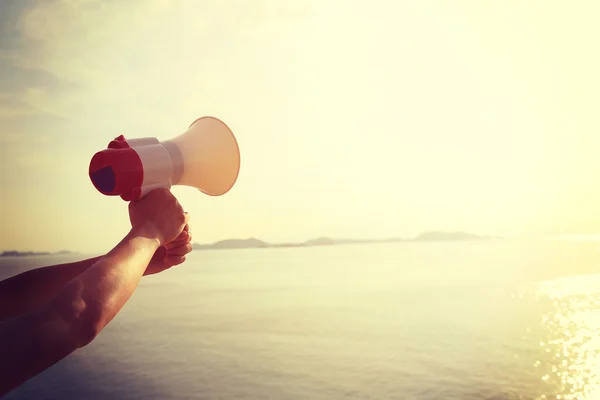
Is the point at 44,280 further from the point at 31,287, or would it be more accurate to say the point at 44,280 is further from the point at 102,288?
the point at 102,288

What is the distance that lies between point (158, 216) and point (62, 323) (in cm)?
48

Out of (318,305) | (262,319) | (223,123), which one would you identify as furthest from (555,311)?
(223,123)

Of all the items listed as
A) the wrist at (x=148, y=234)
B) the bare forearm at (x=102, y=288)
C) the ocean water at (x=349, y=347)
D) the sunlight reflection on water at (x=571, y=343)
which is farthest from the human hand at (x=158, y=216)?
the sunlight reflection on water at (x=571, y=343)

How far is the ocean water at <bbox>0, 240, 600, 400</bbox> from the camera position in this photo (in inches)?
969

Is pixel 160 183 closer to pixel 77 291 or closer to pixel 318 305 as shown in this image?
pixel 77 291

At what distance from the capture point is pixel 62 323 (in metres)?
1.01

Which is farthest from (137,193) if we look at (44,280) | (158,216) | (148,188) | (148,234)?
(44,280)

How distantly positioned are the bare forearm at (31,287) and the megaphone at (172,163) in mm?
272

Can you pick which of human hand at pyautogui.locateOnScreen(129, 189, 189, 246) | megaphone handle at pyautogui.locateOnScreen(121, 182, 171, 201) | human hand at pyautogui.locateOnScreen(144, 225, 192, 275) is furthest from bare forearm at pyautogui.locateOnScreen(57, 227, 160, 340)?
human hand at pyautogui.locateOnScreen(144, 225, 192, 275)

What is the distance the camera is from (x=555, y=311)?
152ft

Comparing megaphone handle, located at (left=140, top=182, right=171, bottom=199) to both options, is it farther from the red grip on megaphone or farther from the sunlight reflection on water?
the sunlight reflection on water

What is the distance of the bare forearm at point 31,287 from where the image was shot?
1.57 m

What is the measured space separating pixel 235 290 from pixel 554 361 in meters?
44.4

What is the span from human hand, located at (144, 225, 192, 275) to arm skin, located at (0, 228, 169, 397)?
0.58 meters
